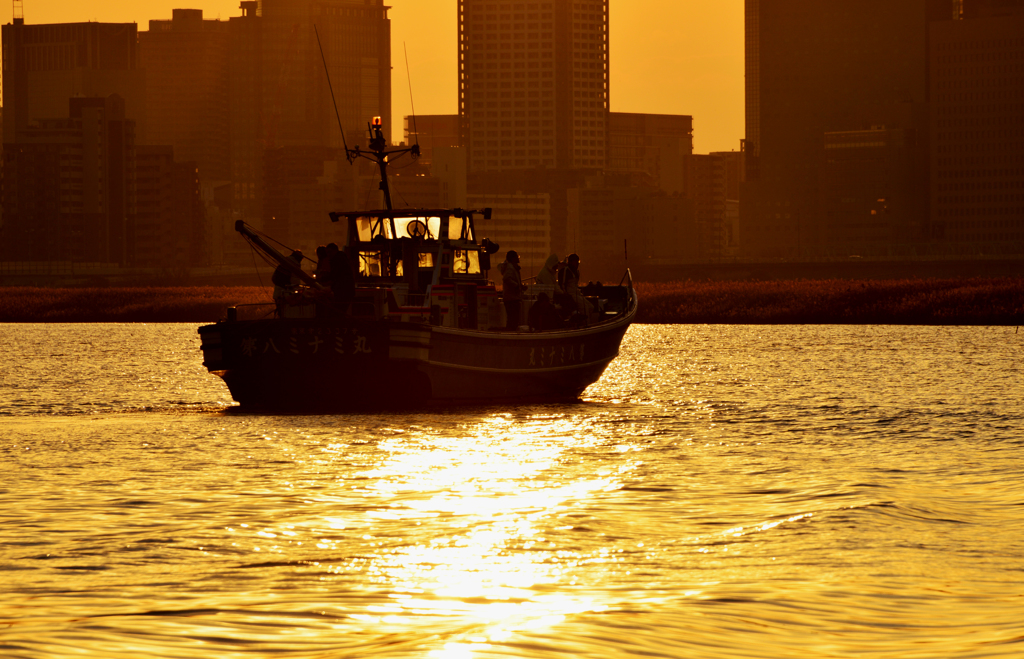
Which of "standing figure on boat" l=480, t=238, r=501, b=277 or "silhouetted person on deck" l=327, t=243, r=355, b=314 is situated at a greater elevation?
"standing figure on boat" l=480, t=238, r=501, b=277

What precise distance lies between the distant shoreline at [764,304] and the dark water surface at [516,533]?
59073mm

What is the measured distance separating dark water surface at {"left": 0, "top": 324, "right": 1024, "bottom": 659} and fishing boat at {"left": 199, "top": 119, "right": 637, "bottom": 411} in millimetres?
1085

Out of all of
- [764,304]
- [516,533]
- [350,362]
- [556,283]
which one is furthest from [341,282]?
[764,304]

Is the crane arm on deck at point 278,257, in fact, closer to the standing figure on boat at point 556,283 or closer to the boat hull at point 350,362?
the boat hull at point 350,362

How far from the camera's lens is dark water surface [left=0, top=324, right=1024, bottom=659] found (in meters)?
8.73

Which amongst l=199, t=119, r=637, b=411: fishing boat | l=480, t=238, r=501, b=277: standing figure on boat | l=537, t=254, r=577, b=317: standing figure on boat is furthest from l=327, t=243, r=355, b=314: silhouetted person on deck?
l=537, t=254, r=577, b=317: standing figure on boat

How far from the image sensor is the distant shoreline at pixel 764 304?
86812mm

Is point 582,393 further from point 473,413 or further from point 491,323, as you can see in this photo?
point 473,413

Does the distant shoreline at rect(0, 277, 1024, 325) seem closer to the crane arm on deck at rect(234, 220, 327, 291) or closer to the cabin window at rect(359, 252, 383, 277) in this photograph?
the cabin window at rect(359, 252, 383, 277)

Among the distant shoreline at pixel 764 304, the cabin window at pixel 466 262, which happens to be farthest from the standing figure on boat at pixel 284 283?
the distant shoreline at pixel 764 304

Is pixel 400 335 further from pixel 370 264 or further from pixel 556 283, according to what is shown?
pixel 556 283

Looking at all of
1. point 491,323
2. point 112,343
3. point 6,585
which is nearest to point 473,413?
point 491,323

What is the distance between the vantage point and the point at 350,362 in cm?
2638

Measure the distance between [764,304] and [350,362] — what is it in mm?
74566
